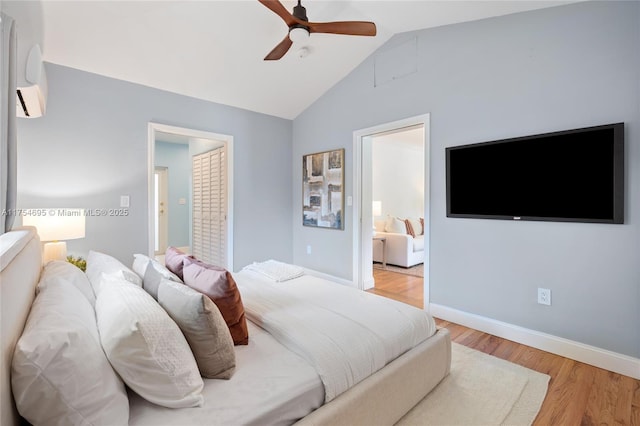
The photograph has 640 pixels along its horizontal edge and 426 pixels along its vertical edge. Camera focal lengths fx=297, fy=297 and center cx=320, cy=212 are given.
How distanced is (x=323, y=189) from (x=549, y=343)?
9.55ft

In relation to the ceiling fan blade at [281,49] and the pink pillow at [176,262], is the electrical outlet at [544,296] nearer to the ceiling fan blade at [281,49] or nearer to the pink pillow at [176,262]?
the pink pillow at [176,262]

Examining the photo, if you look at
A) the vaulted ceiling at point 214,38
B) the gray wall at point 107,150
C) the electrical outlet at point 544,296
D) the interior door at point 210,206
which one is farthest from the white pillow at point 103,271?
the electrical outlet at point 544,296

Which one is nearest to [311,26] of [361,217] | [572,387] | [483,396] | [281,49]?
[281,49]

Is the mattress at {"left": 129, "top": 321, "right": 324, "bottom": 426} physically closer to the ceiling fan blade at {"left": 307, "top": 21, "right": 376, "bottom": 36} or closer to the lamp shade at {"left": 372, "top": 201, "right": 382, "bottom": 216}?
the ceiling fan blade at {"left": 307, "top": 21, "right": 376, "bottom": 36}

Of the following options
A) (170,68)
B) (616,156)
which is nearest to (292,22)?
(170,68)

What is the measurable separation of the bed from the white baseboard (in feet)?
3.57

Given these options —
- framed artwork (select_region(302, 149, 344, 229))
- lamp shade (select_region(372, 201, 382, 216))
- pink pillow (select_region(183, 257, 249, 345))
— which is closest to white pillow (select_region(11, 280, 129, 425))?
pink pillow (select_region(183, 257, 249, 345))

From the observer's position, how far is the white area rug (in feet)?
5.22

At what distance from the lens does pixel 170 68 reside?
123 inches

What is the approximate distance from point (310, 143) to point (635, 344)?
384 centimetres

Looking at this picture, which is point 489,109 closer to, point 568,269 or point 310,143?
point 568,269

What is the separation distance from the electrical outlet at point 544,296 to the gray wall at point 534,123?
33mm

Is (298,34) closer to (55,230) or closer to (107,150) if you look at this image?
(107,150)

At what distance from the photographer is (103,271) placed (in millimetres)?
1588
